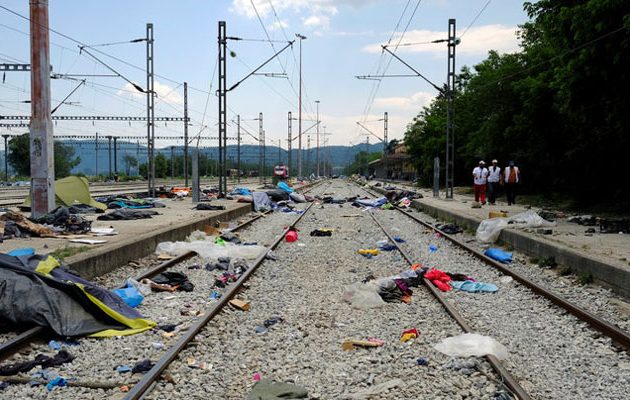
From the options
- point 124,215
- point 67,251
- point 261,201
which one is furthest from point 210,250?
point 261,201

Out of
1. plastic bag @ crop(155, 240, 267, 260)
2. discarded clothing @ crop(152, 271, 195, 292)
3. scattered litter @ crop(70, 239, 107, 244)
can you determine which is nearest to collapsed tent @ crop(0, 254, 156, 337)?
discarded clothing @ crop(152, 271, 195, 292)

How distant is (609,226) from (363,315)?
1043 centimetres

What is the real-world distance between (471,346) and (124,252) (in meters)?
7.50

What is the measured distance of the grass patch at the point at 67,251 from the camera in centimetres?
979

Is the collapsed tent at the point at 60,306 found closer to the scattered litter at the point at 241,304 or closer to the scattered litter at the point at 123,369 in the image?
the scattered litter at the point at 123,369

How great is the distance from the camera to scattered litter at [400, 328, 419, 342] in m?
6.66

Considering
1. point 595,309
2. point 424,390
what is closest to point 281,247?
point 595,309

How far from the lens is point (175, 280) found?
9742 mm

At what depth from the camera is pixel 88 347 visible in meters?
6.26

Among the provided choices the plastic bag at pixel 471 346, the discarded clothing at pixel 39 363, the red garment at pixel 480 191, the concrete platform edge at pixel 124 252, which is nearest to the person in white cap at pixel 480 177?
the red garment at pixel 480 191

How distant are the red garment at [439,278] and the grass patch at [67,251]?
5.81 meters

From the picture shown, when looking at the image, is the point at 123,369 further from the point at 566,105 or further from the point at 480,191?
the point at 480,191

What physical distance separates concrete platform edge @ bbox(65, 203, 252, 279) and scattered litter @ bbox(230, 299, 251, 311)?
104 inches

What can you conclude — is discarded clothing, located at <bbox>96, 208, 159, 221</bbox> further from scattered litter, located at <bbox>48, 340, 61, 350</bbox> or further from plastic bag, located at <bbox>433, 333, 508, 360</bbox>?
plastic bag, located at <bbox>433, 333, 508, 360</bbox>
